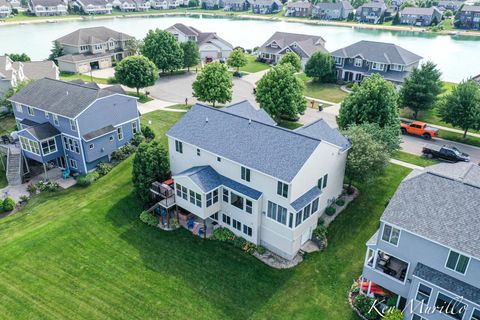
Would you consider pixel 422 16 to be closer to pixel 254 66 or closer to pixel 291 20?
pixel 291 20

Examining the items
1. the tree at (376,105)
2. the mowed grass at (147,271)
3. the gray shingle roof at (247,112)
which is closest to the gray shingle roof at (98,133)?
the mowed grass at (147,271)

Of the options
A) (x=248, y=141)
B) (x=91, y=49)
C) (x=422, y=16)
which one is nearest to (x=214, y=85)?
(x=248, y=141)

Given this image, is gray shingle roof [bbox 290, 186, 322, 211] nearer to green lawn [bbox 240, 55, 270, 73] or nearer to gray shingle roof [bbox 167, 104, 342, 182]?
gray shingle roof [bbox 167, 104, 342, 182]

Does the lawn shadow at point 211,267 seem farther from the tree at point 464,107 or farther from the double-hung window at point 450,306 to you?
the tree at point 464,107

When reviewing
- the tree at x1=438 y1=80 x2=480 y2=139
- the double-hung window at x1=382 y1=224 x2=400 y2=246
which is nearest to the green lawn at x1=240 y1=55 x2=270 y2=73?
the tree at x1=438 y1=80 x2=480 y2=139

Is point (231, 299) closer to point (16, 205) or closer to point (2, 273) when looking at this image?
point (2, 273)

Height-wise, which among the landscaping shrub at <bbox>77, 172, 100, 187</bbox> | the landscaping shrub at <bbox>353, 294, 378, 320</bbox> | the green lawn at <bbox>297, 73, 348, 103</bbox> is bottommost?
the landscaping shrub at <bbox>353, 294, 378, 320</bbox>

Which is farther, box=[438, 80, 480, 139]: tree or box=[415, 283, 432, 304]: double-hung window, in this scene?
box=[438, 80, 480, 139]: tree
